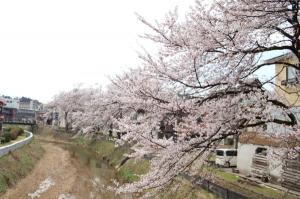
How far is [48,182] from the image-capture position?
24641mm

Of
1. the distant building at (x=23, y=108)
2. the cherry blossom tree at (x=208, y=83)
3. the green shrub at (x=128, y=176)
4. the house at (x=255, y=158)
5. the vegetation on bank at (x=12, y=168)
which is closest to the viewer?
the cherry blossom tree at (x=208, y=83)

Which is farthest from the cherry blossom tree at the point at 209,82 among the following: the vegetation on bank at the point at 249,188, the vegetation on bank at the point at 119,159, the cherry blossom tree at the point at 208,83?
the vegetation on bank at the point at 249,188

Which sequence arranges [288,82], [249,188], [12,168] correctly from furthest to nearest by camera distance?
[12,168]
[249,188]
[288,82]

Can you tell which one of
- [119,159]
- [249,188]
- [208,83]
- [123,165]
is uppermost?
[208,83]

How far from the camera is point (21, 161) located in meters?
27.7

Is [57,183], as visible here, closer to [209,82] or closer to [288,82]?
[288,82]

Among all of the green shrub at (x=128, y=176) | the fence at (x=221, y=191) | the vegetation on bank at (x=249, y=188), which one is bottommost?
the green shrub at (x=128, y=176)

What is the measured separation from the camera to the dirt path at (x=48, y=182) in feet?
66.5

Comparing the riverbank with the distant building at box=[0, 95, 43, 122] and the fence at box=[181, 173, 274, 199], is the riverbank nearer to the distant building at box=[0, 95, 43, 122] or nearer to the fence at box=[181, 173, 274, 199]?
the fence at box=[181, 173, 274, 199]

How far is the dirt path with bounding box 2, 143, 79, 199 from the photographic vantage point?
20.3m

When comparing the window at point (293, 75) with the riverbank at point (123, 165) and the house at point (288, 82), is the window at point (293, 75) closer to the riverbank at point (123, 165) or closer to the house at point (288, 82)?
the house at point (288, 82)

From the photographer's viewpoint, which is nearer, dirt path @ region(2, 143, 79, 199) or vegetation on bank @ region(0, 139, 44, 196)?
dirt path @ region(2, 143, 79, 199)

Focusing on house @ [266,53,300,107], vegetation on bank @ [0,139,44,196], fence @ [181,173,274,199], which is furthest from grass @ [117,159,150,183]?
house @ [266,53,300,107]

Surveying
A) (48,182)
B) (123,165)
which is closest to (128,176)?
(48,182)
